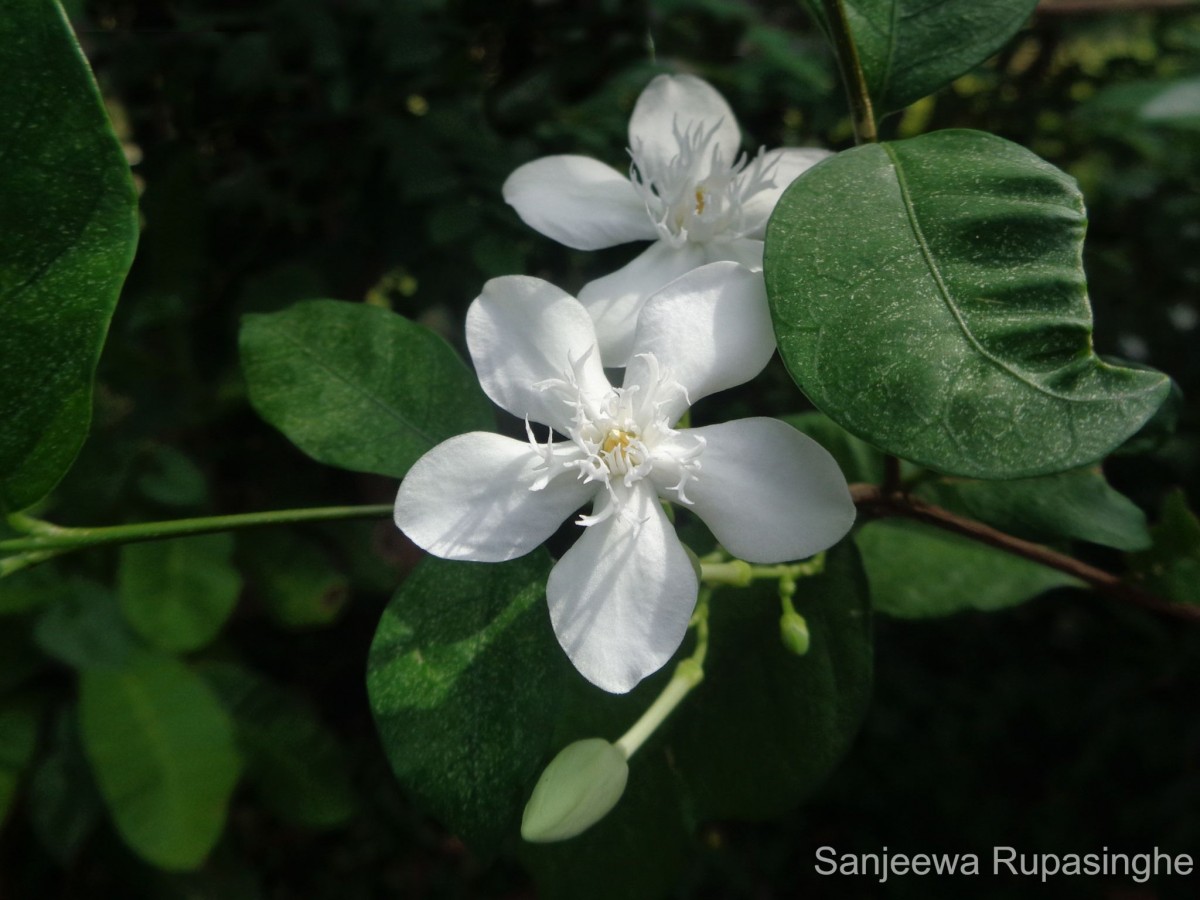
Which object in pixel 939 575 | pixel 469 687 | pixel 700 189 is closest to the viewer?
pixel 469 687

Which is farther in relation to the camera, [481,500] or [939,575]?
[939,575]

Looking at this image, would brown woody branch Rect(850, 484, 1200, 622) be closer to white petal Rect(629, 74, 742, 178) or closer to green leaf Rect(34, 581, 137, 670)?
white petal Rect(629, 74, 742, 178)

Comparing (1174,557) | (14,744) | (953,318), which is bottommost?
(14,744)

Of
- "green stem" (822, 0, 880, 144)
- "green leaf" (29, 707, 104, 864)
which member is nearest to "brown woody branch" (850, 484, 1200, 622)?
"green stem" (822, 0, 880, 144)

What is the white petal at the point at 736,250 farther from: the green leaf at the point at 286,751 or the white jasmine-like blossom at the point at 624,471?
the green leaf at the point at 286,751

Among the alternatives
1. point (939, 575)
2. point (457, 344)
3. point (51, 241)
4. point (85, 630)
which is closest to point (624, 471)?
point (51, 241)

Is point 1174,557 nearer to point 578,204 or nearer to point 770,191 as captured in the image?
point 770,191

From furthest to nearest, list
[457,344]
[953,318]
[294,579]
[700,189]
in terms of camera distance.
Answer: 1. [294,579]
2. [457,344]
3. [700,189]
4. [953,318]

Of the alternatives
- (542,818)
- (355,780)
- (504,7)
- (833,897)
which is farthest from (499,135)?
(833,897)
